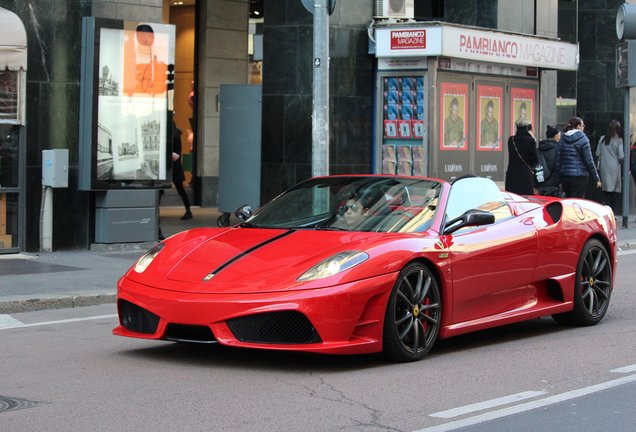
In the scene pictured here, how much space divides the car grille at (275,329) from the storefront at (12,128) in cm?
826

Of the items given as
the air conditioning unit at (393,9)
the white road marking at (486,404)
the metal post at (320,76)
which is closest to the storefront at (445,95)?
the air conditioning unit at (393,9)

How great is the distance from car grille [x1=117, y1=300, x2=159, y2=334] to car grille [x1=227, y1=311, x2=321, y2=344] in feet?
2.13

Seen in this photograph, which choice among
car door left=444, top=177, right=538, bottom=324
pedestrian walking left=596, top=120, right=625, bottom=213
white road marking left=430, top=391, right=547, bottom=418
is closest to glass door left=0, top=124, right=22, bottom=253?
car door left=444, top=177, right=538, bottom=324

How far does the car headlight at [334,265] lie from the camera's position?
727cm

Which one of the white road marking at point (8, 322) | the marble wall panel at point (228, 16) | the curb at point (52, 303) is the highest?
the marble wall panel at point (228, 16)

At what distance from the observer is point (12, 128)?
1466cm

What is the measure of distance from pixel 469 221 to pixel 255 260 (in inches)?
64.0

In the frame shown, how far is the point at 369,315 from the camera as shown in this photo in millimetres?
→ 7316

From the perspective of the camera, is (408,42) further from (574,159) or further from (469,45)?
(574,159)

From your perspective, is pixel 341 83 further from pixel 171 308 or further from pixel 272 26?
pixel 171 308

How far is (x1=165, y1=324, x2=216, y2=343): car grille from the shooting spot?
7.28 m

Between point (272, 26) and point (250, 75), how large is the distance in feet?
16.2

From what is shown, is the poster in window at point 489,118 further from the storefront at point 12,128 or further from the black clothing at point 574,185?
the storefront at point 12,128

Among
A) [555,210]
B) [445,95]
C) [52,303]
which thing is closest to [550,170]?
[445,95]
